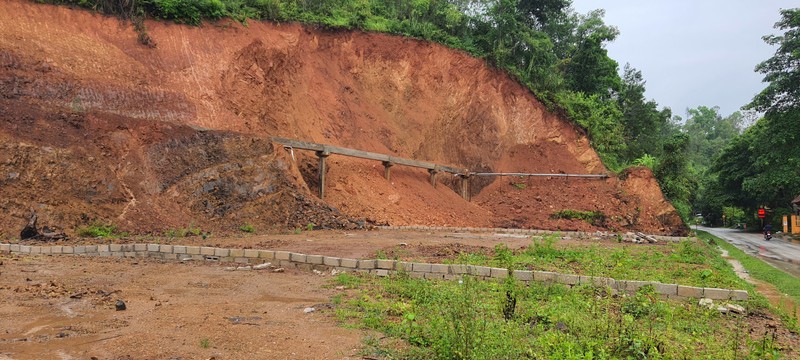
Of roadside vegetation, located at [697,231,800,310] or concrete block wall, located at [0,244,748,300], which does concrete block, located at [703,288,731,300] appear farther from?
roadside vegetation, located at [697,231,800,310]

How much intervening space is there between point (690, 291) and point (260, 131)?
15280mm

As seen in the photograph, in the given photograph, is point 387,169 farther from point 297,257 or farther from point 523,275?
point 523,275

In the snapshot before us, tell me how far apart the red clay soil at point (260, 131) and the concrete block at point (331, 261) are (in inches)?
242

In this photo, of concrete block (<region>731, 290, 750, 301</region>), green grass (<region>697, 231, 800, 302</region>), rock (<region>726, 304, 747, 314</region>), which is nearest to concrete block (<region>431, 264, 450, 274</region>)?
rock (<region>726, 304, 747, 314</region>)

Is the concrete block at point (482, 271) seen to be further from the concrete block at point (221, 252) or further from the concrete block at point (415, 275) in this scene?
the concrete block at point (221, 252)

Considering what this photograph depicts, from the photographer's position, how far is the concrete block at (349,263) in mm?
9544

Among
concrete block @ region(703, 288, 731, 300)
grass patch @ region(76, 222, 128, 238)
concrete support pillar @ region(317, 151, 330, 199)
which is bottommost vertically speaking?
concrete block @ region(703, 288, 731, 300)

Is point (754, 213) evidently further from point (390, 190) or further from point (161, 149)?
point (161, 149)

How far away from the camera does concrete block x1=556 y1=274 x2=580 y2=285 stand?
8055 mm

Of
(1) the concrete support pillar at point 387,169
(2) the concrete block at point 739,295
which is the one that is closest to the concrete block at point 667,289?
(2) the concrete block at point 739,295

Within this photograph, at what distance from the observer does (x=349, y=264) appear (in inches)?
379

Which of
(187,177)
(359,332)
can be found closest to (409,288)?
(359,332)

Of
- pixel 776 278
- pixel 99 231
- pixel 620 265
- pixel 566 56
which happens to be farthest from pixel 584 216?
pixel 99 231

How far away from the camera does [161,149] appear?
1616cm
